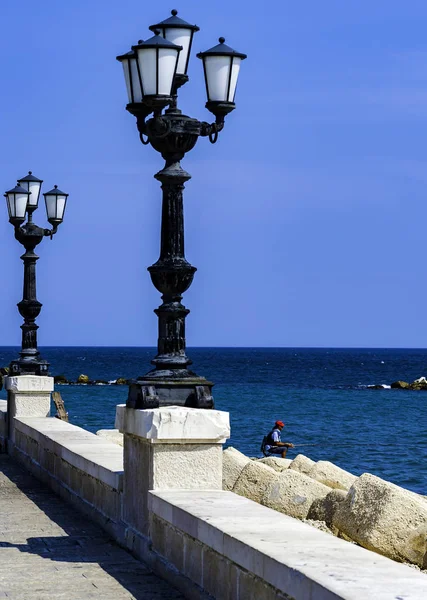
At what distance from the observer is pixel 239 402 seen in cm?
6969

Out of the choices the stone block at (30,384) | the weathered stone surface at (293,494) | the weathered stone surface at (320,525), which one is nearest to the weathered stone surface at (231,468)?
the weathered stone surface at (293,494)

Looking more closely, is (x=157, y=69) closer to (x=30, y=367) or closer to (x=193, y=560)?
(x=193, y=560)

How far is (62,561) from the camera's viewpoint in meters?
8.76

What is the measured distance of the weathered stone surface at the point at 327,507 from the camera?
14.0 m

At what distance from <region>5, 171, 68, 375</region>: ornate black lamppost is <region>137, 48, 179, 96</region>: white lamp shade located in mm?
8852

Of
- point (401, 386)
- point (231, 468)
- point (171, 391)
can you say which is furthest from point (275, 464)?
point (401, 386)

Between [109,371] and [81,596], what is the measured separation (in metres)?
119

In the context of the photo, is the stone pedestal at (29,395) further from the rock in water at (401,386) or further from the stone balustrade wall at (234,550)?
the rock in water at (401,386)

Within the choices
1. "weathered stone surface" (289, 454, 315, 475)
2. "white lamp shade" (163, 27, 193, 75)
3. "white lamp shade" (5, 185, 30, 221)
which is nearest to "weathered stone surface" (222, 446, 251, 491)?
"weathered stone surface" (289, 454, 315, 475)

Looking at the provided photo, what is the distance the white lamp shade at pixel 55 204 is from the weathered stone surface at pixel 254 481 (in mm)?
4921

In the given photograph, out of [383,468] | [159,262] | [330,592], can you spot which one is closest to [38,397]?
[159,262]

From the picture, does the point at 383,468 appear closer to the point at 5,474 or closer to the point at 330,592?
the point at 5,474

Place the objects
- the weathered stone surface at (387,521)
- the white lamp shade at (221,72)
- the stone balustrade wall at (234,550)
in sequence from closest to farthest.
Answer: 1. the stone balustrade wall at (234,550)
2. the white lamp shade at (221,72)
3. the weathered stone surface at (387,521)

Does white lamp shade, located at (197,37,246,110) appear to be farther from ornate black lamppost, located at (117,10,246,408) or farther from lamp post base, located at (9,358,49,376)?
lamp post base, located at (9,358,49,376)
